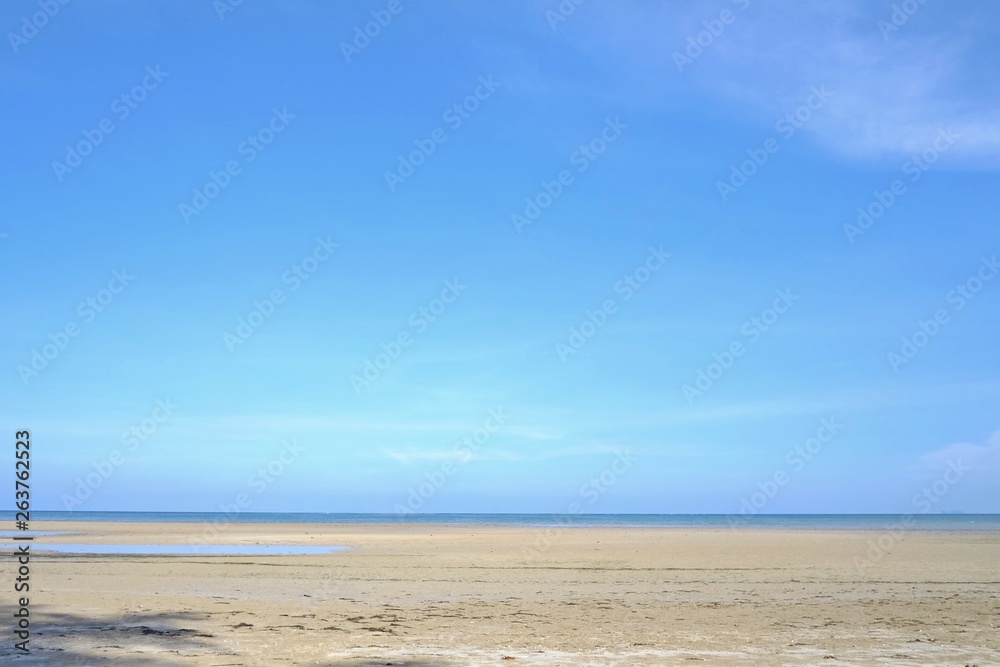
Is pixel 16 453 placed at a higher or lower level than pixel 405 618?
higher

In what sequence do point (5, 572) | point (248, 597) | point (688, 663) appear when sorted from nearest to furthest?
1. point (688, 663)
2. point (248, 597)
3. point (5, 572)

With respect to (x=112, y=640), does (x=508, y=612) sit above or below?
above

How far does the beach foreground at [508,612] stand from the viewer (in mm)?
11594

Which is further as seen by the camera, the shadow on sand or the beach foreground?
the beach foreground

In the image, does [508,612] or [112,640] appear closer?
[112,640]

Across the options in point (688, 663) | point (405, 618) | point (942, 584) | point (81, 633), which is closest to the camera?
point (688, 663)

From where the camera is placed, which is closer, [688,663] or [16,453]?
[688,663]

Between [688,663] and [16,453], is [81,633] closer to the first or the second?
[16,453]

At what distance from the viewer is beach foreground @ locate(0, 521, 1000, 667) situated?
38.0 feet

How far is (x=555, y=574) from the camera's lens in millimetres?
24656

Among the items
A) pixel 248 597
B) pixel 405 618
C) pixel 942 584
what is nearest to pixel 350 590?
pixel 248 597

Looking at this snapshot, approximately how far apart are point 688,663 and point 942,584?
574 inches

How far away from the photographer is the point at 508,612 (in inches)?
635

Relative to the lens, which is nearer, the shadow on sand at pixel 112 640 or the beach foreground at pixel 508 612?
the shadow on sand at pixel 112 640
